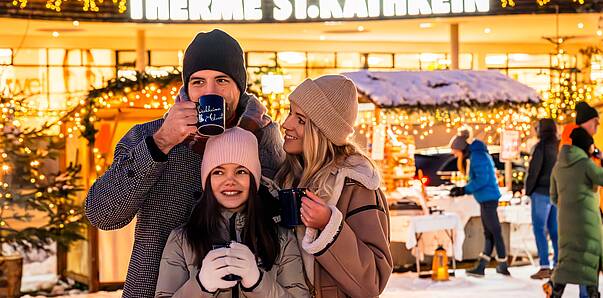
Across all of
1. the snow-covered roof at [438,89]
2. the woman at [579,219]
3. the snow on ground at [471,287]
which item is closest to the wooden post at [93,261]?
the snow on ground at [471,287]

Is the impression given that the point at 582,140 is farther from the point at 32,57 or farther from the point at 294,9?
the point at 32,57

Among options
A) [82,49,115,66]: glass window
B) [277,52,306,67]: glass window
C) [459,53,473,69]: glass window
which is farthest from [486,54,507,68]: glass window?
[82,49,115,66]: glass window

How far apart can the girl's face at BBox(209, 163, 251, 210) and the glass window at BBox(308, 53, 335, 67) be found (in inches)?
1141

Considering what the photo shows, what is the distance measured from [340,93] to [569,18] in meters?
20.7

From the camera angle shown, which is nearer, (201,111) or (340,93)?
(201,111)

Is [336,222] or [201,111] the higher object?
[201,111]

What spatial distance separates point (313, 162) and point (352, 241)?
30 cm

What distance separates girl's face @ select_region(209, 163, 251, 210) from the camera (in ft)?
10.6

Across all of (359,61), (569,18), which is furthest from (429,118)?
(359,61)

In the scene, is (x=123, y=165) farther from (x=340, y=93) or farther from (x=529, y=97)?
(x=529, y=97)

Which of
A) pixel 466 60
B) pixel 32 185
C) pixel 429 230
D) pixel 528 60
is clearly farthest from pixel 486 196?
pixel 528 60

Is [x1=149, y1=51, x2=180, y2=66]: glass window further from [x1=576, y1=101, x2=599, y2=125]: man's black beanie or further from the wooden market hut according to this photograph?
[x1=576, y1=101, x2=599, y2=125]: man's black beanie

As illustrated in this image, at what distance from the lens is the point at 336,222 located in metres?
3.35

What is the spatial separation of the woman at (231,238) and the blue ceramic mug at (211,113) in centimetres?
15
